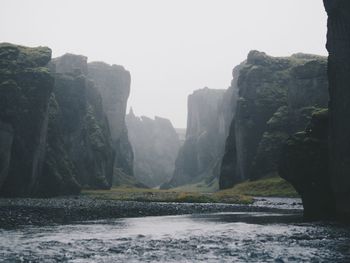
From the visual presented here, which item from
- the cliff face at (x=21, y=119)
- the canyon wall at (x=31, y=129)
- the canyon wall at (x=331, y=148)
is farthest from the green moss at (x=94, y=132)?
the canyon wall at (x=331, y=148)

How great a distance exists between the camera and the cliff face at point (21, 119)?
98562 mm

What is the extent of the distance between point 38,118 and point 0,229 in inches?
3075

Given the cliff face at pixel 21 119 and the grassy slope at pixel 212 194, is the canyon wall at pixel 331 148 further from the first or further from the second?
the cliff face at pixel 21 119

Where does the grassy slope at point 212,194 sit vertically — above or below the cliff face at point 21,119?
below

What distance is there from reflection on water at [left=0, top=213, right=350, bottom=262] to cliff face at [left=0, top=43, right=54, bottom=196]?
6611 centimetres

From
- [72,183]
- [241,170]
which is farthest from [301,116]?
[72,183]

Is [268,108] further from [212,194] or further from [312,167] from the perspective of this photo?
[312,167]

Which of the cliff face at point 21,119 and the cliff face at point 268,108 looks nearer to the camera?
the cliff face at point 21,119

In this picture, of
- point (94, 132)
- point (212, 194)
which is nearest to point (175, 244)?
point (212, 194)

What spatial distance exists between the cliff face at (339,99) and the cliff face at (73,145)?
297 feet

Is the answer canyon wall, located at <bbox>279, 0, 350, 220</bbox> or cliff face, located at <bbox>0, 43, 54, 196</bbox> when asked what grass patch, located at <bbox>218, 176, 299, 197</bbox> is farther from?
canyon wall, located at <bbox>279, 0, 350, 220</bbox>

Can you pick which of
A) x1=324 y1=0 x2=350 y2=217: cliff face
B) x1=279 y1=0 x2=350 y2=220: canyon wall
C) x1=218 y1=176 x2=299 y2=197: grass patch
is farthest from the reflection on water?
x1=218 y1=176 x2=299 y2=197: grass patch

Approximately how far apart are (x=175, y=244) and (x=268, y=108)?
494 ft

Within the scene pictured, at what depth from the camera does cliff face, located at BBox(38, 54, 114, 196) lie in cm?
12588
